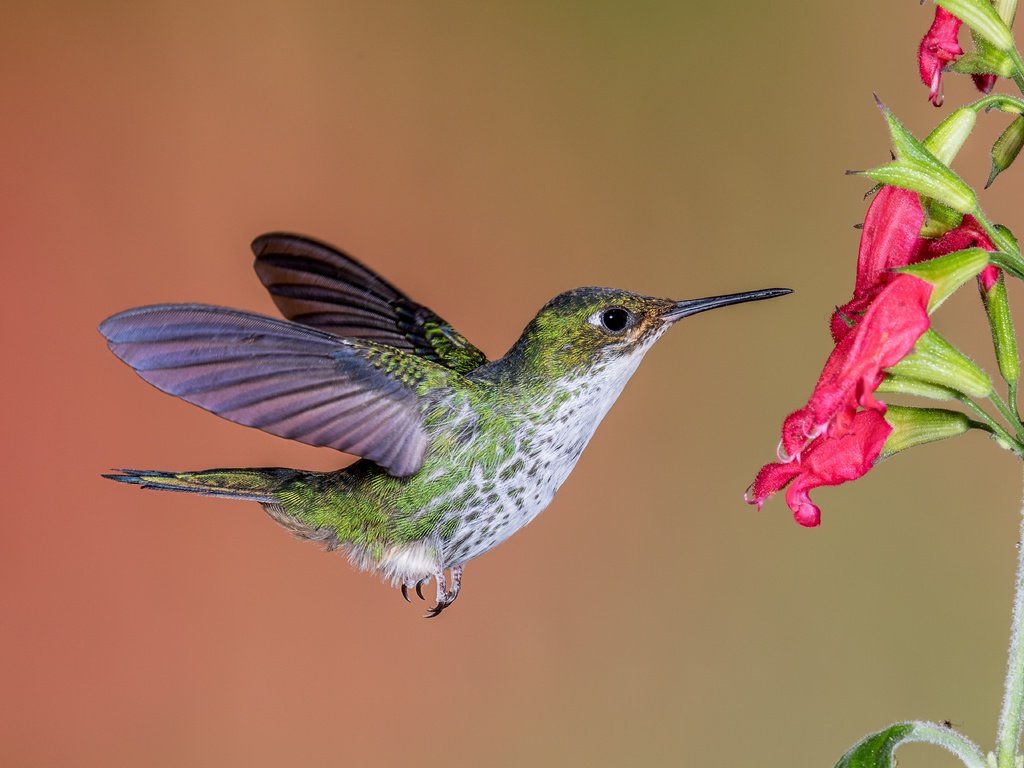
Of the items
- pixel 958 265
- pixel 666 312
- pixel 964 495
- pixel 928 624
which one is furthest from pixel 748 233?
pixel 958 265

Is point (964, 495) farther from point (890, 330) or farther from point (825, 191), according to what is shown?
point (890, 330)

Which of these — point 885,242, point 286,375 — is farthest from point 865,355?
point 286,375

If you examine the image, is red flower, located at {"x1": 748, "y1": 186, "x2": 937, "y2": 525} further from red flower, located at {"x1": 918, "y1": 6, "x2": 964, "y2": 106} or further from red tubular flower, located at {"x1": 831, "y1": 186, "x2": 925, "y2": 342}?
red flower, located at {"x1": 918, "y1": 6, "x2": 964, "y2": 106}

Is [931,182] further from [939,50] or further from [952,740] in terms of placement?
[952,740]

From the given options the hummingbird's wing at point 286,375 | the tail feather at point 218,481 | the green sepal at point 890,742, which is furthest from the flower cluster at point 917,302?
the tail feather at point 218,481

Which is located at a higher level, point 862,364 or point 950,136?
point 950,136

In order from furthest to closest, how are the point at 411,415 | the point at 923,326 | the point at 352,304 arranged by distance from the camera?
the point at 352,304 → the point at 411,415 → the point at 923,326
